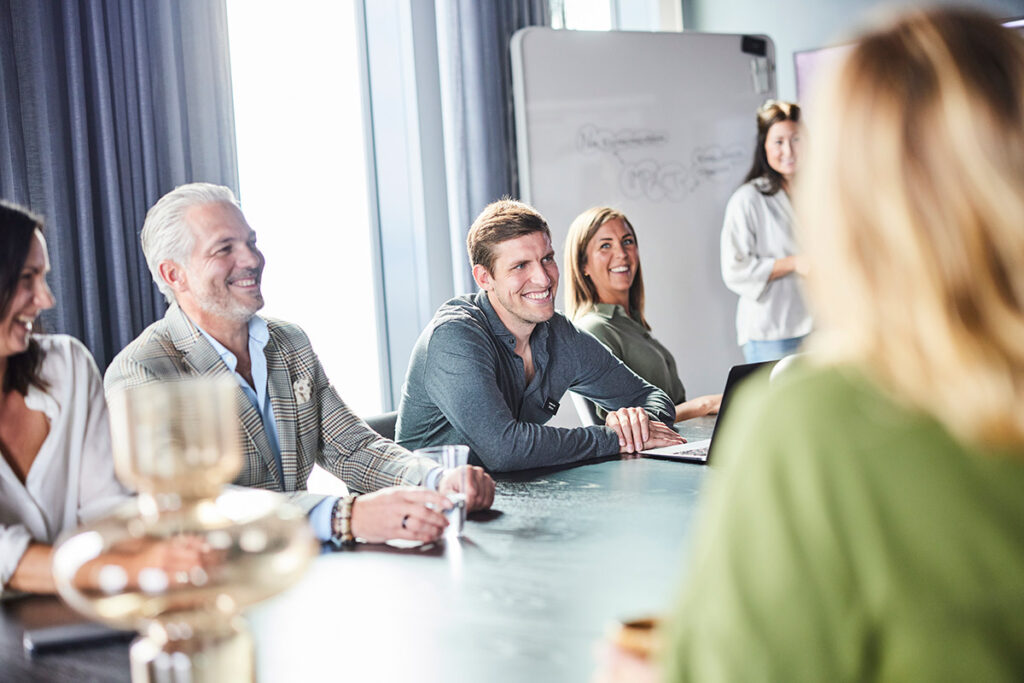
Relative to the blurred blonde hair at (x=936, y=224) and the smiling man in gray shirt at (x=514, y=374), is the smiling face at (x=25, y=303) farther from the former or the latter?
the blurred blonde hair at (x=936, y=224)

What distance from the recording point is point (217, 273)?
6.57 ft

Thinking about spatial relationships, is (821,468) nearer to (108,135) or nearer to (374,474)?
(374,474)

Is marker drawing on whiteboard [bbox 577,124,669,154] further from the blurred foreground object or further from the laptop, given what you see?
the blurred foreground object

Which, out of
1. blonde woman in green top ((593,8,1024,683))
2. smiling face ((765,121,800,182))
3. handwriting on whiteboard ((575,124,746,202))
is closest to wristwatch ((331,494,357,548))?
blonde woman in green top ((593,8,1024,683))

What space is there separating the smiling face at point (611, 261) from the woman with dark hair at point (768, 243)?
116cm

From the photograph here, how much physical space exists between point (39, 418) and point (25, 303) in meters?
0.18

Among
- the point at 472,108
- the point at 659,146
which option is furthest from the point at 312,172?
the point at 659,146

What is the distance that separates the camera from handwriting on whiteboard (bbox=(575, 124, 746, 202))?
4110mm

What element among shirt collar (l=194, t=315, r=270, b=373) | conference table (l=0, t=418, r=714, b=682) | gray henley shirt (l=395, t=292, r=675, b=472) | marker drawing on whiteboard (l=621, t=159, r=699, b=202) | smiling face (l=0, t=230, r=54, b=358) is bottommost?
conference table (l=0, t=418, r=714, b=682)

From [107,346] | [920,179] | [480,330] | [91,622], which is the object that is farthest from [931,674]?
[107,346]

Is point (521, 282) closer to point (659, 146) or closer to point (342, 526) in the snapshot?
point (342, 526)

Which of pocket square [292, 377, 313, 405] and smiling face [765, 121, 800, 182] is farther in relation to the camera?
smiling face [765, 121, 800, 182]

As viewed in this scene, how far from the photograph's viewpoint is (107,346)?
9.27ft

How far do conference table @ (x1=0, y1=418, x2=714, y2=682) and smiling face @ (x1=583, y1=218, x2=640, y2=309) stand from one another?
145 cm
